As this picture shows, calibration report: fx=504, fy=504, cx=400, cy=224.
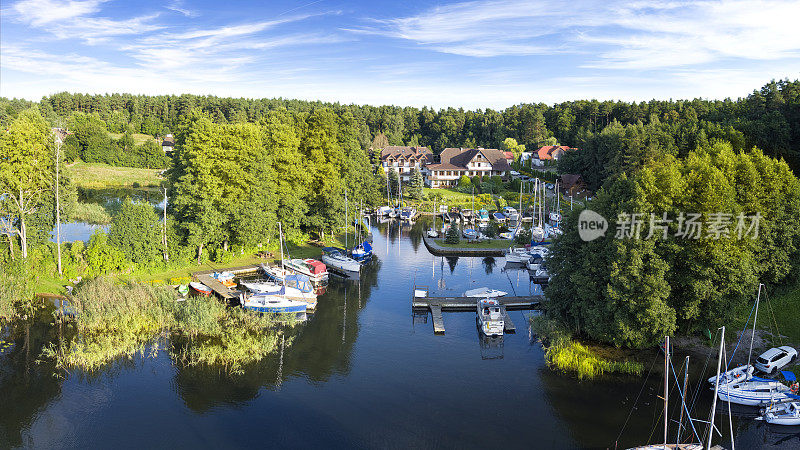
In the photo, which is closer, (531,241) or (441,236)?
(531,241)

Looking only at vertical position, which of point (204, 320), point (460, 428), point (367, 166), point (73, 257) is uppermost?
point (367, 166)

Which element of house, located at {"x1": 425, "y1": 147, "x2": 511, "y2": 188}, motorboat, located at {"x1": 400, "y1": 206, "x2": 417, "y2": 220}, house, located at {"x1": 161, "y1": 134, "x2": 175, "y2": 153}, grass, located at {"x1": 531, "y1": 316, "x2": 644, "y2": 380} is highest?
house, located at {"x1": 161, "y1": 134, "x2": 175, "y2": 153}

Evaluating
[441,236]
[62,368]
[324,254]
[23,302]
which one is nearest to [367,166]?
[441,236]

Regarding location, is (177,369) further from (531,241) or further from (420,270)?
(531,241)

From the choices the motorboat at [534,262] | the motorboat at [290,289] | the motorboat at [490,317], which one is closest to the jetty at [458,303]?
the motorboat at [490,317]

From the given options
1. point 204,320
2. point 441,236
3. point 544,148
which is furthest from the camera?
point 544,148

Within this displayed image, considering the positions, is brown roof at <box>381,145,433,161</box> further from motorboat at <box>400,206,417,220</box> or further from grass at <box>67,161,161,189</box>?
grass at <box>67,161,161,189</box>

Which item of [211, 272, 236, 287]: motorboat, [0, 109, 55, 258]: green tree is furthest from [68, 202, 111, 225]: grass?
[211, 272, 236, 287]: motorboat
